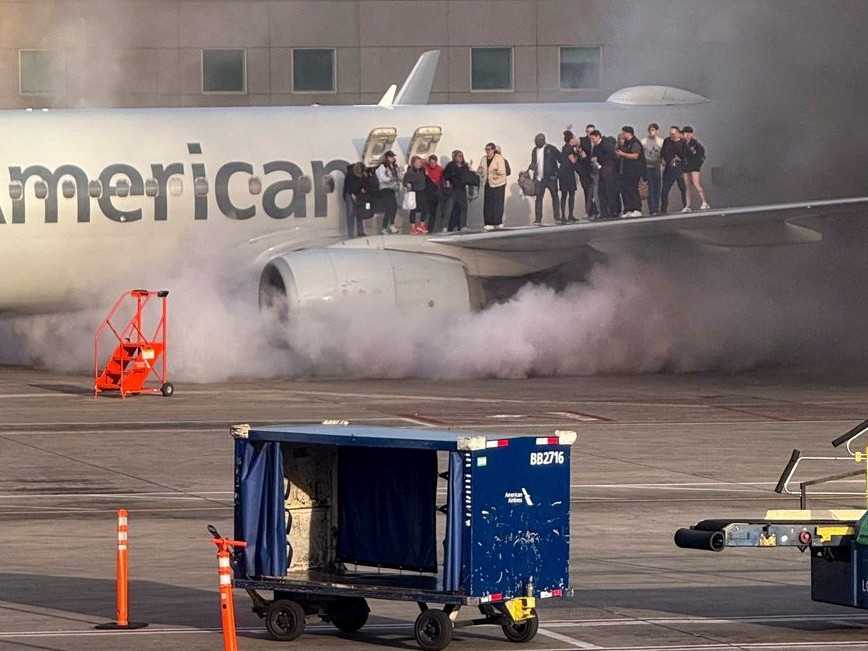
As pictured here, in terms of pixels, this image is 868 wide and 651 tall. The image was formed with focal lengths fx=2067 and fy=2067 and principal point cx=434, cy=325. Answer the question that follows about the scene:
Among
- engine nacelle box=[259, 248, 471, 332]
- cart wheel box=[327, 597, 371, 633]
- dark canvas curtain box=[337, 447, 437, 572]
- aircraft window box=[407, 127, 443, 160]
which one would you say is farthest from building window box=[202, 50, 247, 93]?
cart wheel box=[327, 597, 371, 633]

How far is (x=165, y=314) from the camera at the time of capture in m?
29.6

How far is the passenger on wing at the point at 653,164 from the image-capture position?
32.9 meters

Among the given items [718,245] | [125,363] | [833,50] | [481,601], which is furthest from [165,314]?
[481,601]

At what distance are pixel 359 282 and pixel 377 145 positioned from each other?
3216 mm

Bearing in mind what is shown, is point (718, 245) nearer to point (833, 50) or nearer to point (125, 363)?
point (833, 50)

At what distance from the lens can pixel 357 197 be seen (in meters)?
32.4

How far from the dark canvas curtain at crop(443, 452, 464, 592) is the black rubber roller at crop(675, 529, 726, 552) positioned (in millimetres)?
1423

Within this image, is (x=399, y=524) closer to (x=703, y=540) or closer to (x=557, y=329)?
(x=703, y=540)

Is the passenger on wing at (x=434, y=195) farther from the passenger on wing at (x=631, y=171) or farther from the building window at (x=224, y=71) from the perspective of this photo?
the building window at (x=224, y=71)

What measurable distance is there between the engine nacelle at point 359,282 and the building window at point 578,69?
18.9 meters

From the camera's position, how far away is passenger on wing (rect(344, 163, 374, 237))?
106ft

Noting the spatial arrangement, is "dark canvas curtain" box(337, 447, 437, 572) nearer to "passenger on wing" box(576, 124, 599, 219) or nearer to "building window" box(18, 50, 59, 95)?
"passenger on wing" box(576, 124, 599, 219)

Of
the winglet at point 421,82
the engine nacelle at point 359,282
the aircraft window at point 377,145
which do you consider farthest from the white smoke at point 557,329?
the winglet at point 421,82

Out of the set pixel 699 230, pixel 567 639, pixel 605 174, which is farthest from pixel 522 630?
pixel 605 174
